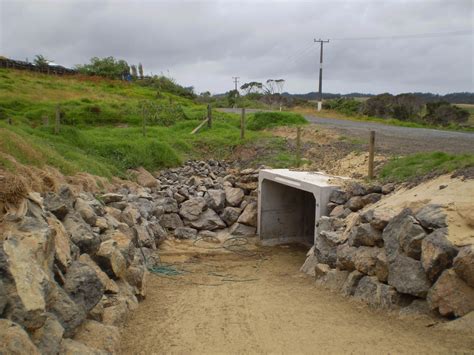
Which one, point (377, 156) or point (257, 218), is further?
point (257, 218)

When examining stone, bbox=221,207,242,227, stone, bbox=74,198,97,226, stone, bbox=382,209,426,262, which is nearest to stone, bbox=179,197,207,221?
stone, bbox=221,207,242,227

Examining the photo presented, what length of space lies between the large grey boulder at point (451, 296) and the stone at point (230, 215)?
844 cm

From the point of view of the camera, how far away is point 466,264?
248 inches

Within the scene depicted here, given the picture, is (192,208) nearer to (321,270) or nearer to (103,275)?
(321,270)

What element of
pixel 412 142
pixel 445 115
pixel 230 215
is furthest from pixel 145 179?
pixel 445 115

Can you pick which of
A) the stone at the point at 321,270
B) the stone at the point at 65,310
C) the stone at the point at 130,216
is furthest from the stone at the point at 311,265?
the stone at the point at 65,310

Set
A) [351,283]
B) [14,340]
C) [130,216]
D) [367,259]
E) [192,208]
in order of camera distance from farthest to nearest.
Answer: [192,208] → [130,216] → [351,283] → [367,259] → [14,340]

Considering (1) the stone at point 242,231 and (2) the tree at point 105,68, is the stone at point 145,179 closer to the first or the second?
(1) the stone at point 242,231

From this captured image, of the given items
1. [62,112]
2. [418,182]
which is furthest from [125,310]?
[62,112]

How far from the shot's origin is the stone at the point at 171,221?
14.1 meters

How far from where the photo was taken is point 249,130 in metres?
21.8

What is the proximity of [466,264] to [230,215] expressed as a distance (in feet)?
29.5

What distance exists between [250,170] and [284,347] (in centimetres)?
977

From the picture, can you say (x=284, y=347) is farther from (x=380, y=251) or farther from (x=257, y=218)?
(x=257, y=218)
